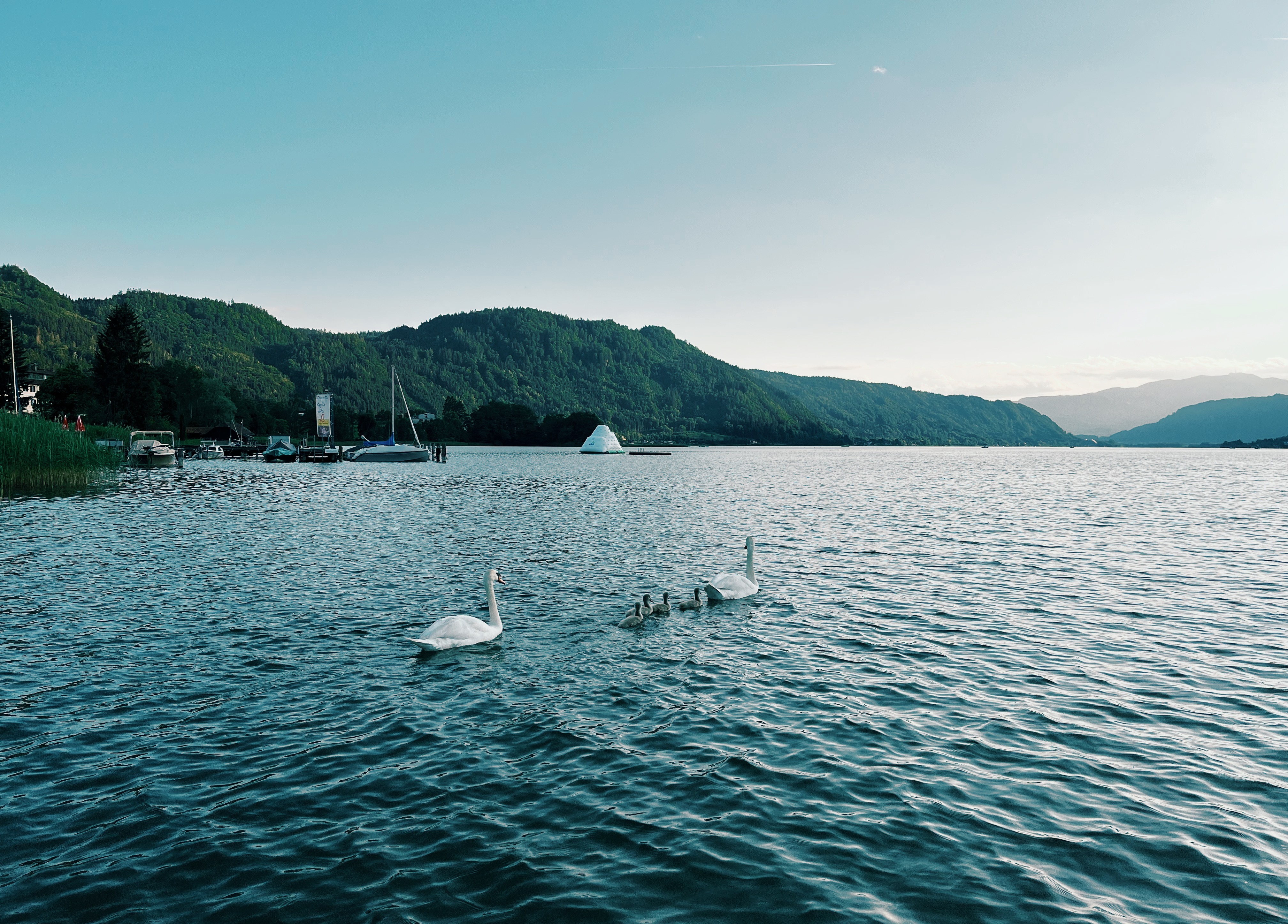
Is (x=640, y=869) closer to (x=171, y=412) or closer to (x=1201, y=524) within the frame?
(x=1201, y=524)

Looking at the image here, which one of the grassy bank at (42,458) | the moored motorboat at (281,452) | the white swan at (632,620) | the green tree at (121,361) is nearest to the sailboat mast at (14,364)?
the green tree at (121,361)

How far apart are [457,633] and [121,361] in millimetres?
126441

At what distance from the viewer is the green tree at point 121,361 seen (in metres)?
112

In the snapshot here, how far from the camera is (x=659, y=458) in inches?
7397

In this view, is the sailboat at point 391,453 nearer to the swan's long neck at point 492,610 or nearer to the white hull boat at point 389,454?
the white hull boat at point 389,454

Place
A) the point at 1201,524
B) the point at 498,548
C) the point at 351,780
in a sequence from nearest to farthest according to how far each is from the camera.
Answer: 1. the point at 351,780
2. the point at 498,548
3. the point at 1201,524

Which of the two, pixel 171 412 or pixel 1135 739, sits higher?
→ pixel 171 412

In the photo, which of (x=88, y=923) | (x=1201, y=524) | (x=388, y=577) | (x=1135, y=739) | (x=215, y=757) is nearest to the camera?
(x=88, y=923)

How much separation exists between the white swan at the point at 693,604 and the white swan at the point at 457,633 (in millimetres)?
5323

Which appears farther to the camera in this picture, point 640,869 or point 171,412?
point 171,412

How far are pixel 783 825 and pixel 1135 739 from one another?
6273mm

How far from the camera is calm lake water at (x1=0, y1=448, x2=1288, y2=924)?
7137 millimetres

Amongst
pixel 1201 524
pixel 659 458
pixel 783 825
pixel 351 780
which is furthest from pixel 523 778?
pixel 659 458

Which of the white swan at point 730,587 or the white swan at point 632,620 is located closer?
the white swan at point 632,620
